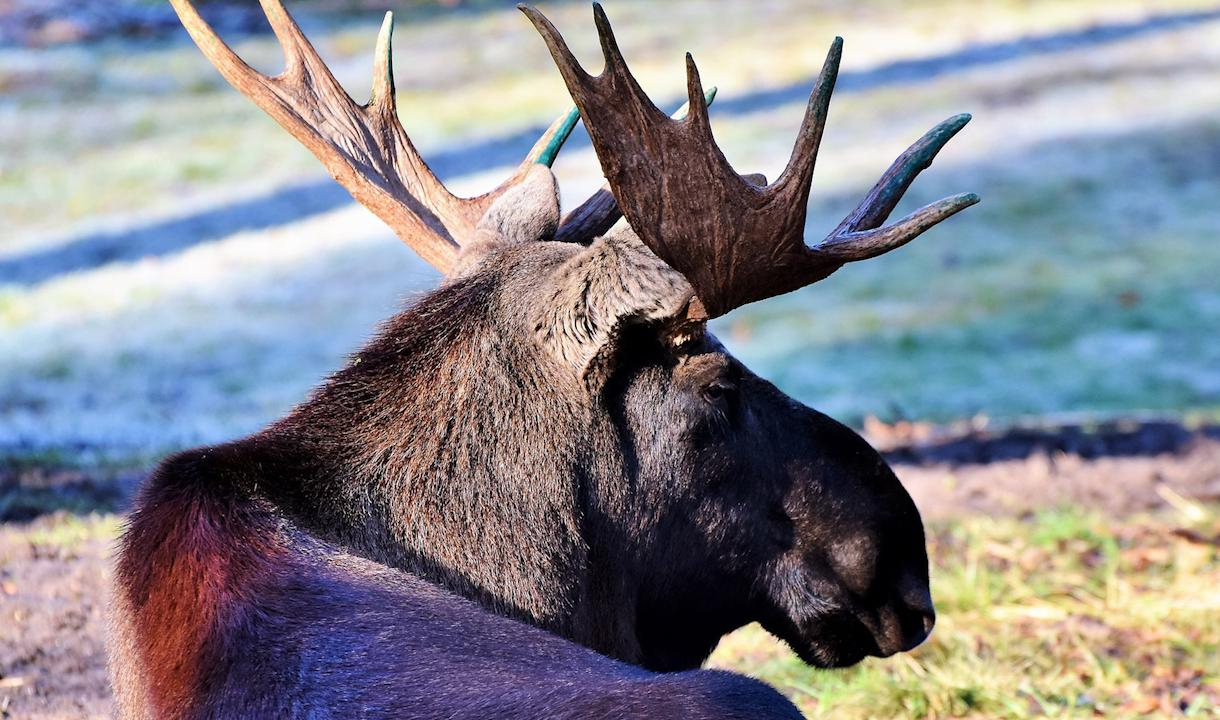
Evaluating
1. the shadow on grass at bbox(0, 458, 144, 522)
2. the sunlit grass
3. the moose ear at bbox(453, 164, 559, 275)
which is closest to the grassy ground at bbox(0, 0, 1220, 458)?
the shadow on grass at bbox(0, 458, 144, 522)

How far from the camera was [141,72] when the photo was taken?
18.8 metres

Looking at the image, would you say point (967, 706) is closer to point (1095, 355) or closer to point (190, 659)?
point (190, 659)

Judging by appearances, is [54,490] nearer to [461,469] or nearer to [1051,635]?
[461,469]

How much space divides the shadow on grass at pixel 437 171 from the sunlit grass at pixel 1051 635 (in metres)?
9.20

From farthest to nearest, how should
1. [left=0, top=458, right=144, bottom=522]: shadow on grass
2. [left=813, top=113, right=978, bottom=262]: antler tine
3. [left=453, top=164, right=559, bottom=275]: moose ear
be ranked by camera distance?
1. [left=0, top=458, right=144, bottom=522]: shadow on grass
2. [left=453, top=164, right=559, bottom=275]: moose ear
3. [left=813, top=113, right=978, bottom=262]: antler tine

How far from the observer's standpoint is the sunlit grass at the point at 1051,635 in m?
4.79

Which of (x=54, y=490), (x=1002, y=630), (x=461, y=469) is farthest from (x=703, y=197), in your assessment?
(x=54, y=490)

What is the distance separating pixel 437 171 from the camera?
14922 millimetres

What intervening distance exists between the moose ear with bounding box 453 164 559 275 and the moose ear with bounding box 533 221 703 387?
0.45 meters

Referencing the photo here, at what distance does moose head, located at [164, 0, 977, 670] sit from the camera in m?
3.56

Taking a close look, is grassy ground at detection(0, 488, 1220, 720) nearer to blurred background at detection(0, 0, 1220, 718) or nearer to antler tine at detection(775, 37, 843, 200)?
blurred background at detection(0, 0, 1220, 718)

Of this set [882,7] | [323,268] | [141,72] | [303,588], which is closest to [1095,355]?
[323,268]

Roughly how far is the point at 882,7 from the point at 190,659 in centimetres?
1873

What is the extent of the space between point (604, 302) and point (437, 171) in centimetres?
1161
